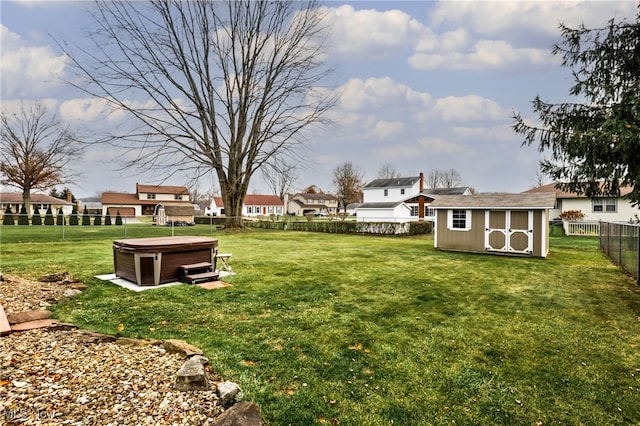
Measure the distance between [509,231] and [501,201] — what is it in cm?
117

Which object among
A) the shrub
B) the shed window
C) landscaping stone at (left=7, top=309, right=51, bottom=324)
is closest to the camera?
landscaping stone at (left=7, top=309, right=51, bottom=324)

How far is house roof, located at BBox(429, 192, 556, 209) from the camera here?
11.4 m

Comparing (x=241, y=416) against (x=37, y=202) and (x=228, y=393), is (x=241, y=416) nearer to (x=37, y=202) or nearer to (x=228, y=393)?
(x=228, y=393)

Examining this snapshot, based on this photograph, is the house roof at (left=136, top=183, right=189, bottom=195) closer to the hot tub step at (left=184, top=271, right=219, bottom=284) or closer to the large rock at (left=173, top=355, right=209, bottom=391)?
the hot tub step at (left=184, top=271, right=219, bottom=284)

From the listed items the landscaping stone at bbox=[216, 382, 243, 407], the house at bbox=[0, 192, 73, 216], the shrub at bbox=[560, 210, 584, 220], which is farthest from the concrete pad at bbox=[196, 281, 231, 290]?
the house at bbox=[0, 192, 73, 216]

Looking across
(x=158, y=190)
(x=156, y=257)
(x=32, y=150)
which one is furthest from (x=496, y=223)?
(x=158, y=190)

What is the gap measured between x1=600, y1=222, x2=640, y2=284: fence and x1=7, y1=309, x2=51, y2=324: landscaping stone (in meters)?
11.5

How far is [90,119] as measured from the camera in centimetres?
1816

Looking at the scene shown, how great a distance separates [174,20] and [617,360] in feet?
83.0

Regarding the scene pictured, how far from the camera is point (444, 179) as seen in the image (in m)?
64.1

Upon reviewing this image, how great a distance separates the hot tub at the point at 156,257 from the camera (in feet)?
21.2

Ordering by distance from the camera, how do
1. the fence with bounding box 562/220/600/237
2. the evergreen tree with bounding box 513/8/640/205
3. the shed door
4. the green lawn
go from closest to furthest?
the green lawn
the evergreen tree with bounding box 513/8/640/205
the shed door
the fence with bounding box 562/220/600/237

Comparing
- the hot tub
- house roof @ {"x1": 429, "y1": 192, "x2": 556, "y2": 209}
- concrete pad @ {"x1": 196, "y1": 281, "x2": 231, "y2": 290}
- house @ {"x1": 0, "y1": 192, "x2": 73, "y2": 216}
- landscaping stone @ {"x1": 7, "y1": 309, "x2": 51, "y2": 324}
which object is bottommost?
concrete pad @ {"x1": 196, "y1": 281, "x2": 231, "y2": 290}

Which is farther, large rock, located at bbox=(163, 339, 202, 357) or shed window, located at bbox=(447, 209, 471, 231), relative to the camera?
shed window, located at bbox=(447, 209, 471, 231)
